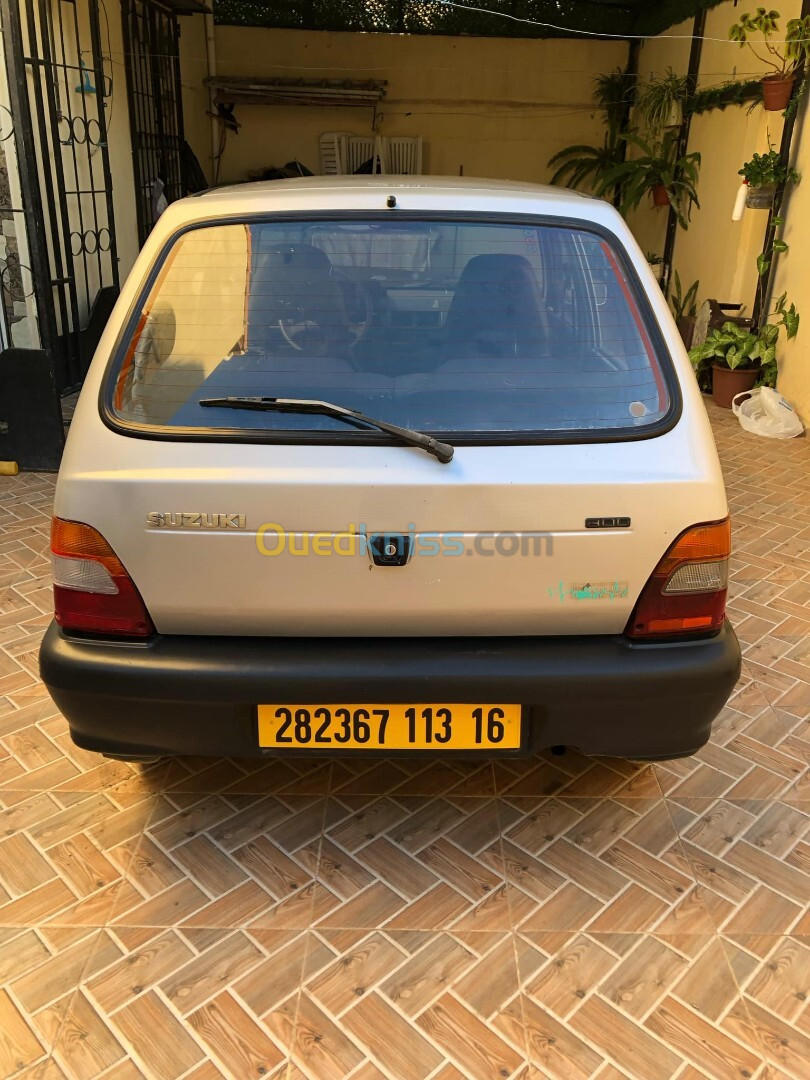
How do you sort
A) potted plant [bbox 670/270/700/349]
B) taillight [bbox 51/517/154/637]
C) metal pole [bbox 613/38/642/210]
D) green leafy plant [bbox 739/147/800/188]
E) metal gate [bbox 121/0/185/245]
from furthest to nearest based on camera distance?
1. metal pole [bbox 613/38/642/210]
2. potted plant [bbox 670/270/700/349]
3. metal gate [bbox 121/0/185/245]
4. green leafy plant [bbox 739/147/800/188]
5. taillight [bbox 51/517/154/637]

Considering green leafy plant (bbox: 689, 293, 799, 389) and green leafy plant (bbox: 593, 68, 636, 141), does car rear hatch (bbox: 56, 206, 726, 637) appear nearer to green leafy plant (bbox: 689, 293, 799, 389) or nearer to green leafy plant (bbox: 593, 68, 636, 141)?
green leafy plant (bbox: 689, 293, 799, 389)

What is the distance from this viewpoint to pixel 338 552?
5.51 feet

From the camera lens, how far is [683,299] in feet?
26.9

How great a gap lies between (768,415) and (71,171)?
499cm

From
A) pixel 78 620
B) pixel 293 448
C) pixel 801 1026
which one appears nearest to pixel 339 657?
pixel 293 448

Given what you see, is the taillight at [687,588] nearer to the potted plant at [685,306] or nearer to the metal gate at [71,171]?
the metal gate at [71,171]

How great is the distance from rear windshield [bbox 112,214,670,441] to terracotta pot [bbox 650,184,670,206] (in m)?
7.25

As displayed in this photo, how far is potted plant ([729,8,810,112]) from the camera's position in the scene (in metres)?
5.73

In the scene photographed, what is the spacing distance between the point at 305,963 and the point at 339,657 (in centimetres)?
64

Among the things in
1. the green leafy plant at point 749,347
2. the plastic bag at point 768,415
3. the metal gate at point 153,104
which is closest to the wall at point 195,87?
the metal gate at point 153,104

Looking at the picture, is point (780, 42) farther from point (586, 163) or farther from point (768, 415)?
point (586, 163)

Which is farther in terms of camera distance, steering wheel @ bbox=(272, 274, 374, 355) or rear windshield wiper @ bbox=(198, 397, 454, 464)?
steering wheel @ bbox=(272, 274, 374, 355)

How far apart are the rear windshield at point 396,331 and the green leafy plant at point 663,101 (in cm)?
751

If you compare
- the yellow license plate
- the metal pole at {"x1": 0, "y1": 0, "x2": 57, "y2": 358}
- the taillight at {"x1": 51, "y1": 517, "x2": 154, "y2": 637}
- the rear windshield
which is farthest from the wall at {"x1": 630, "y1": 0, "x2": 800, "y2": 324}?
the taillight at {"x1": 51, "y1": 517, "x2": 154, "y2": 637}
